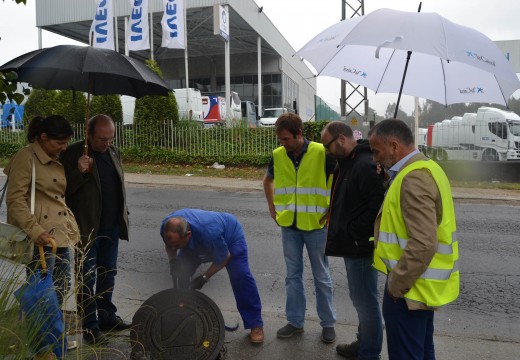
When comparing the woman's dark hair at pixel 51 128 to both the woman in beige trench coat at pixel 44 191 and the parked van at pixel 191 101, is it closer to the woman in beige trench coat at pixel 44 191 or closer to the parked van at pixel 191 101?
the woman in beige trench coat at pixel 44 191

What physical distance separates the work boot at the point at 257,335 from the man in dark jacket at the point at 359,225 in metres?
0.82

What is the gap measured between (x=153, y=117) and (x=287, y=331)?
15.9m

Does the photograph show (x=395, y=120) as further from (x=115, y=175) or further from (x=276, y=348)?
(x=115, y=175)

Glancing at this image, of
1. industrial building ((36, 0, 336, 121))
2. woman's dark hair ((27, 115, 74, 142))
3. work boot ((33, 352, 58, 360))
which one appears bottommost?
work boot ((33, 352, 58, 360))

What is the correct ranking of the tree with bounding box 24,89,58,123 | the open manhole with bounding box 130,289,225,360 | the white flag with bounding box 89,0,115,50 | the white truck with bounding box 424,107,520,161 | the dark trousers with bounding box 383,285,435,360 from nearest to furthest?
the dark trousers with bounding box 383,285,435,360
the open manhole with bounding box 130,289,225,360
the white truck with bounding box 424,107,520,161
the tree with bounding box 24,89,58,123
the white flag with bounding box 89,0,115,50

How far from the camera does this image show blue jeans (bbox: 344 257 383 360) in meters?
3.46

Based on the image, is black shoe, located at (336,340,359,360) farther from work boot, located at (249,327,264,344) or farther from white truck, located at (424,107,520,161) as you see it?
white truck, located at (424,107,520,161)

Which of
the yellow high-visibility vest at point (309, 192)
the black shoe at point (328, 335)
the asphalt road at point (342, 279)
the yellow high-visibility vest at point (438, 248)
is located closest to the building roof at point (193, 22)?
the asphalt road at point (342, 279)

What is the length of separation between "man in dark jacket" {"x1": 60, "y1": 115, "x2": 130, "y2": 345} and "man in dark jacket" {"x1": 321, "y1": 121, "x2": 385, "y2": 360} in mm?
1725

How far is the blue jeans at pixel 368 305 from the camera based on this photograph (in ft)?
11.3

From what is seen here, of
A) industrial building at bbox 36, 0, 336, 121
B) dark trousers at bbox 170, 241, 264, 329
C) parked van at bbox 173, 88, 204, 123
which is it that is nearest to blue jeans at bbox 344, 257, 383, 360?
dark trousers at bbox 170, 241, 264, 329

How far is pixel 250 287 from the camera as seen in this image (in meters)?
4.04

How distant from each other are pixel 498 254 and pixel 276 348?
4469 mm

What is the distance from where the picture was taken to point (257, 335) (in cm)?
403
